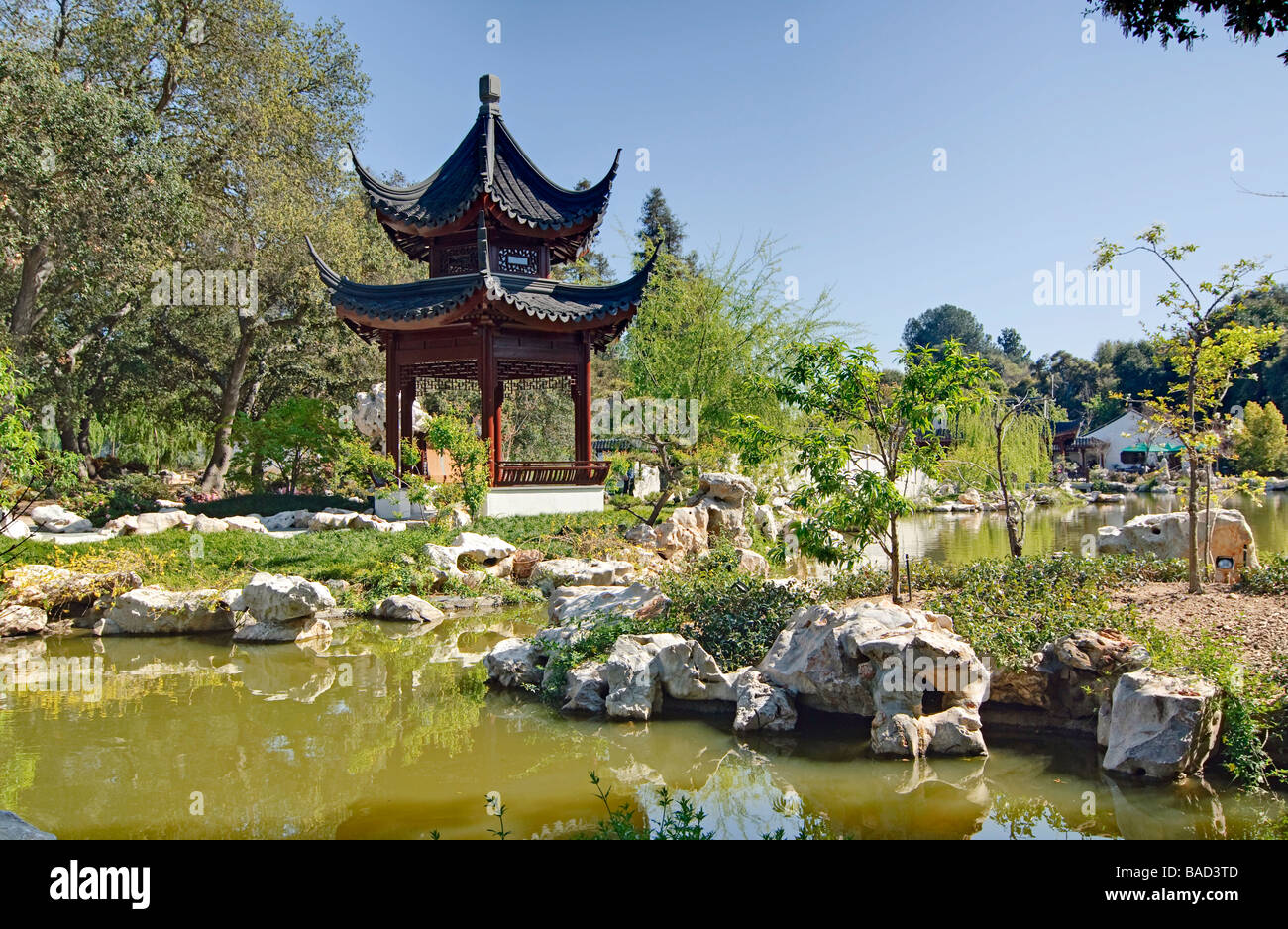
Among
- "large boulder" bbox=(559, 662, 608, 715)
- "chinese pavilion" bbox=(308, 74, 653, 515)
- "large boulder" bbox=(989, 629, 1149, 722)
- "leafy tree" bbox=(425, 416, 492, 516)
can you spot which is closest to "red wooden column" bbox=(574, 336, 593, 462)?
"chinese pavilion" bbox=(308, 74, 653, 515)

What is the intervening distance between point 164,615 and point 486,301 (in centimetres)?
628

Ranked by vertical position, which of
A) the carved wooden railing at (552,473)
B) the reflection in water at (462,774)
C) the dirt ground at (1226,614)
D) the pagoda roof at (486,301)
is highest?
the pagoda roof at (486,301)

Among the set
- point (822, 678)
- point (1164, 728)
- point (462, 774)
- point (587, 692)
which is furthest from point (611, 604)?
point (1164, 728)

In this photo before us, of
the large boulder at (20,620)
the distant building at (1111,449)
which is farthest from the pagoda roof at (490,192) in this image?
the distant building at (1111,449)

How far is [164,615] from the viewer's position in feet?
27.9

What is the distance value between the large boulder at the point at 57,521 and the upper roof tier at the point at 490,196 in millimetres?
6680

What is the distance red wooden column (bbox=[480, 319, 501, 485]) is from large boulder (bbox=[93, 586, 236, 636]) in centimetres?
507

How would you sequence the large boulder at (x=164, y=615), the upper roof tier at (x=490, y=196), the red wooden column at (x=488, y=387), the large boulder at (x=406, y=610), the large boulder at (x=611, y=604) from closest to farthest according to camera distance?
the large boulder at (x=611, y=604), the large boulder at (x=164, y=615), the large boulder at (x=406, y=610), the red wooden column at (x=488, y=387), the upper roof tier at (x=490, y=196)

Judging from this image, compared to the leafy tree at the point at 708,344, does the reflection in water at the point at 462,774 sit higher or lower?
lower

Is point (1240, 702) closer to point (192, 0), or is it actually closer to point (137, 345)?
point (192, 0)

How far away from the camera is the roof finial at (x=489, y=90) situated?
14.8 meters

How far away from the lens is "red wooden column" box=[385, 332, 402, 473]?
1405cm
